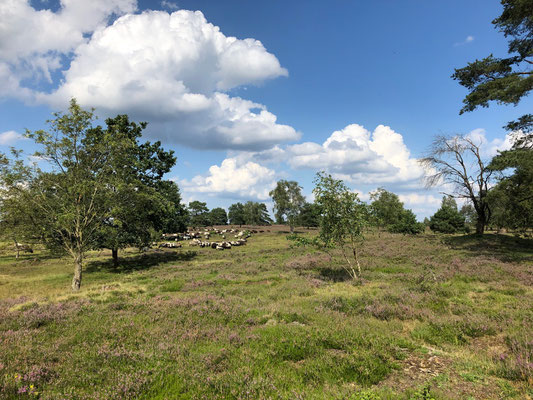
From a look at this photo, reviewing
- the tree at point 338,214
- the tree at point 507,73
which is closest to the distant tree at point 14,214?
the tree at point 338,214

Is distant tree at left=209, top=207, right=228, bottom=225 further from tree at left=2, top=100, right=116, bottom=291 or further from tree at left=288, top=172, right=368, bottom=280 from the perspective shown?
tree at left=288, top=172, right=368, bottom=280

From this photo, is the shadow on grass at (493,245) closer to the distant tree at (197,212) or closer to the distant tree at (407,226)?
the distant tree at (407,226)

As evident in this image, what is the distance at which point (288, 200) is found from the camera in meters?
95.9

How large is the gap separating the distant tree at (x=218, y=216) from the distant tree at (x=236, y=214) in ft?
12.9

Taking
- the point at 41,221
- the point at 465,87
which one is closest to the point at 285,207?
the point at 465,87

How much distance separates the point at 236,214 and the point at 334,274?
128863 millimetres

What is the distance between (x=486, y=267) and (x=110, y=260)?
145 ft

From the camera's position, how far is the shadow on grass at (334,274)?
61.9 ft

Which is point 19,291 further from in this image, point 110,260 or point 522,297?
point 522,297

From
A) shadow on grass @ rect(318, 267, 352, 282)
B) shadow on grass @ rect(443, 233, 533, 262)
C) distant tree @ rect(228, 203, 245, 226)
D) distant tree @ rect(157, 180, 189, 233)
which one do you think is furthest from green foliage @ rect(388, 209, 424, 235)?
distant tree @ rect(228, 203, 245, 226)

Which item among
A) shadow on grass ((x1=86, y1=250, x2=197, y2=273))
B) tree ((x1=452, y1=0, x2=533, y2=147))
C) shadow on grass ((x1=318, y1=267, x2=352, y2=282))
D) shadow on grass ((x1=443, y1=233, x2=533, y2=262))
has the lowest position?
shadow on grass ((x1=86, y1=250, x2=197, y2=273))

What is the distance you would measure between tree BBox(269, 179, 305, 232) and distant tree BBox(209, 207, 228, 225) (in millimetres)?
63530

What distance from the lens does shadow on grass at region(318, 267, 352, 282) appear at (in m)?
18.9

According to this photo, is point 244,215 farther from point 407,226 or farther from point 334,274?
point 334,274
